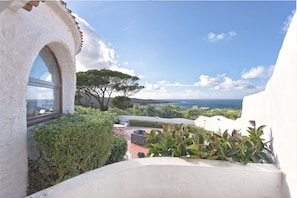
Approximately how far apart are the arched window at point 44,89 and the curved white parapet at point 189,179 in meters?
2.79

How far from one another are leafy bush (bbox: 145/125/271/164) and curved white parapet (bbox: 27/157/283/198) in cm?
15

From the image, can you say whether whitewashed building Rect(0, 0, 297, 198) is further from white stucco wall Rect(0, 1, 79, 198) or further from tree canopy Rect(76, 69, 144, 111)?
tree canopy Rect(76, 69, 144, 111)

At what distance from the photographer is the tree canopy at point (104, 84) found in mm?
23453

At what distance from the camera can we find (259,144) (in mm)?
2670

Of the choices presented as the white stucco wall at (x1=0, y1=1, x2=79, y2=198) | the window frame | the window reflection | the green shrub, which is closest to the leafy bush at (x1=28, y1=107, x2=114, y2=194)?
the white stucco wall at (x1=0, y1=1, x2=79, y2=198)

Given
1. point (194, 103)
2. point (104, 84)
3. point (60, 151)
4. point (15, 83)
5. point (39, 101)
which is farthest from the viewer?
point (194, 103)

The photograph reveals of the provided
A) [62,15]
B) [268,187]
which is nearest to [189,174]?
[268,187]

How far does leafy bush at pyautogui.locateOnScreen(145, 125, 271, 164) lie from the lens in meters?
2.60

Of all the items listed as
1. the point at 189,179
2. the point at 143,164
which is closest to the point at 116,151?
the point at 143,164

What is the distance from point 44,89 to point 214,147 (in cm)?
457

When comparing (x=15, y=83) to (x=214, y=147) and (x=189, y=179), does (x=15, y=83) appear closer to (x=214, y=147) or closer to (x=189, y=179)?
(x=189, y=179)

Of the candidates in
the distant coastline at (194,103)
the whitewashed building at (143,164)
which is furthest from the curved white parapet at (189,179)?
the distant coastline at (194,103)

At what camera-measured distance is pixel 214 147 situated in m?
2.70

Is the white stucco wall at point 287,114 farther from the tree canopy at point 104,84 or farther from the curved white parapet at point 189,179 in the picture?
the tree canopy at point 104,84
